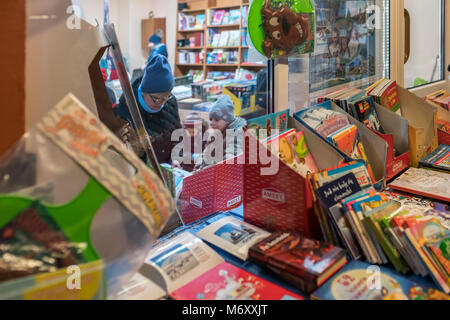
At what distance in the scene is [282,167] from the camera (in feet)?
3.72

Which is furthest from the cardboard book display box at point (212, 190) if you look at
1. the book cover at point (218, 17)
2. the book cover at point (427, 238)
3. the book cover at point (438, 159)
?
the book cover at point (218, 17)

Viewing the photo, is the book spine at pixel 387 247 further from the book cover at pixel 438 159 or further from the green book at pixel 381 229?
the book cover at pixel 438 159

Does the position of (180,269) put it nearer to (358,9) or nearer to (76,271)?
(76,271)

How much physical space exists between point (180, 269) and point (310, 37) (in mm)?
1174

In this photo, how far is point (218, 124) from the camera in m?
2.33

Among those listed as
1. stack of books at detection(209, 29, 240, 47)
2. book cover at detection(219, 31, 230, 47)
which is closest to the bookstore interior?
stack of books at detection(209, 29, 240, 47)

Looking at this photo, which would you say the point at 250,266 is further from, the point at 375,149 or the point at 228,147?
the point at 228,147

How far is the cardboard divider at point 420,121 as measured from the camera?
Result: 182cm

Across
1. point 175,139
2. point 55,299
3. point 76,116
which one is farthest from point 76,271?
point 175,139

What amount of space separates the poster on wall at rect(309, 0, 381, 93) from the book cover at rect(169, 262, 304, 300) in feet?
4.19

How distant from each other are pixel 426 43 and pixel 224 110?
2.33m

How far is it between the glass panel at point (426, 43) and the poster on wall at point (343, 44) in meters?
1.01

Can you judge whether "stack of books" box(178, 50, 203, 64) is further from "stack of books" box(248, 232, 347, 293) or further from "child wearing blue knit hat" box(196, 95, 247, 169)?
"stack of books" box(248, 232, 347, 293)

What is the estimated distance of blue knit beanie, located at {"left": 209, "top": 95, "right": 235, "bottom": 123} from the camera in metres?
2.26
